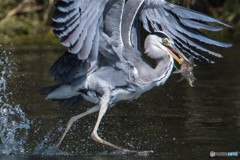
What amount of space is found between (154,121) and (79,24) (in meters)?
1.95

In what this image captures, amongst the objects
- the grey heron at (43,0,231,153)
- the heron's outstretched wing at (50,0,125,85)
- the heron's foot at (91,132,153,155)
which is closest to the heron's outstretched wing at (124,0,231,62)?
the grey heron at (43,0,231,153)

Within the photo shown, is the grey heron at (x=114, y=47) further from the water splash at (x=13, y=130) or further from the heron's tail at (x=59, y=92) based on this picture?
the water splash at (x=13, y=130)

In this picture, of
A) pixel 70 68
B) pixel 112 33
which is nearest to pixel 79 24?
pixel 112 33

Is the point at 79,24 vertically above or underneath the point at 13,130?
above

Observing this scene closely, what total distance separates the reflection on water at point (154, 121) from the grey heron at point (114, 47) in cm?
33

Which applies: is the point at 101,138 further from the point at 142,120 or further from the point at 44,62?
the point at 44,62

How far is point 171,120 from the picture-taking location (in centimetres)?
723

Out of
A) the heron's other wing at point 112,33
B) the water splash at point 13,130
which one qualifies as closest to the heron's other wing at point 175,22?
the heron's other wing at point 112,33

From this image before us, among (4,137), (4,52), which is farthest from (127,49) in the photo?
(4,52)

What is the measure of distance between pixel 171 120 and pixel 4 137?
2.09m

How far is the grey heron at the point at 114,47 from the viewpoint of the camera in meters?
5.80

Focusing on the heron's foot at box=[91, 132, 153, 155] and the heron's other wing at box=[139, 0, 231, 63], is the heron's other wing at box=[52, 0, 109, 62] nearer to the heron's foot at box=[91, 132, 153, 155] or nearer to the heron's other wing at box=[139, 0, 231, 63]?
the heron's foot at box=[91, 132, 153, 155]

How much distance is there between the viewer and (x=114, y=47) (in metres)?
6.12

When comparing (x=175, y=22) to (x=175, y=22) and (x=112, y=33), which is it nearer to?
(x=175, y=22)
